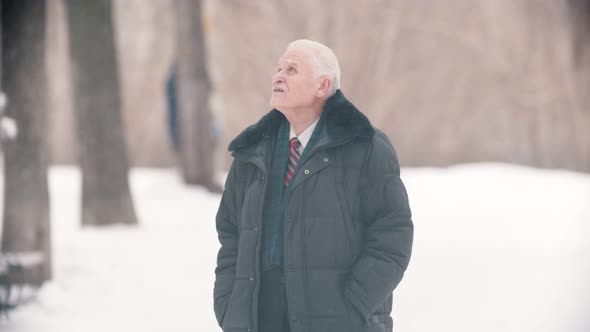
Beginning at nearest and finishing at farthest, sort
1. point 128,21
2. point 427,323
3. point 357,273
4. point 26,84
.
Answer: point 357,273
point 427,323
point 26,84
point 128,21

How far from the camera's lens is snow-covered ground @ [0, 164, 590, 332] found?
716cm

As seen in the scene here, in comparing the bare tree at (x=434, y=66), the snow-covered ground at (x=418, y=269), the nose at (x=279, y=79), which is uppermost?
the bare tree at (x=434, y=66)

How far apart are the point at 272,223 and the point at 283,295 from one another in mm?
256

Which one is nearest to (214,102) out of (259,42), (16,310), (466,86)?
(259,42)

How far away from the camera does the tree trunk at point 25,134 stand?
768 cm

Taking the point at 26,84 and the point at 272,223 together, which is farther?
the point at 26,84

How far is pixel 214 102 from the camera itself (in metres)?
14.5

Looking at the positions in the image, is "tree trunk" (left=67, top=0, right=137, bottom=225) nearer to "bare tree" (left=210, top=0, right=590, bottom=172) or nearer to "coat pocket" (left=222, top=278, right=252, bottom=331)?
"coat pocket" (left=222, top=278, right=252, bottom=331)

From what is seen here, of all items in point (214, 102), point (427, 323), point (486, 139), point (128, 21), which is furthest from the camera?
point (128, 21)

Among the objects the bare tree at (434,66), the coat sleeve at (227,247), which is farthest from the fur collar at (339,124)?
the bare tree at (434,66)

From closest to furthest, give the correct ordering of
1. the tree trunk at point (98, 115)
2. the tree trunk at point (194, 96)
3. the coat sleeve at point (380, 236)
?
the coat sleeve at point (380, 236), the tree trunk at point (98, 115), the tree trunk at point (194, 96)

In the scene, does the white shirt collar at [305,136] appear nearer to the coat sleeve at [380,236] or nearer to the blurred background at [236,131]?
the coat sleeve at [380,236]

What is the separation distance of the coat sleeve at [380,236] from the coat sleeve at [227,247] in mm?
495

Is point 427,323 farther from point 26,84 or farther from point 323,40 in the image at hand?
point 323,40
